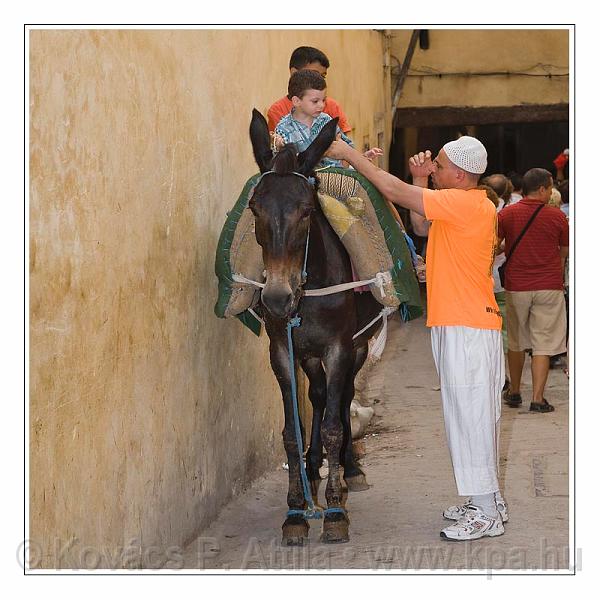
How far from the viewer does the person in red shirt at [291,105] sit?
6508mm

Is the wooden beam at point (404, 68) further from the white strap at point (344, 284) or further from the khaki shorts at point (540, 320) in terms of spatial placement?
the white strap at point (344, 284)

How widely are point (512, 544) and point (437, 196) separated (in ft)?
5.90

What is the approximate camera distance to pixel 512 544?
5.36 metres

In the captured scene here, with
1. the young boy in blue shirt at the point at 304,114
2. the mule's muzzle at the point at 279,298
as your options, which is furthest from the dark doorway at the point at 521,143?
the mule's muzzle at the point at 279,298

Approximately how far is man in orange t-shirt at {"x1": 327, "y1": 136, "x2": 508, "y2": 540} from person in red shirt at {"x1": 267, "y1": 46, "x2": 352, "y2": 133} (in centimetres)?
129

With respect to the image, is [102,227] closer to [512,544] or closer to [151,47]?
[151,47]

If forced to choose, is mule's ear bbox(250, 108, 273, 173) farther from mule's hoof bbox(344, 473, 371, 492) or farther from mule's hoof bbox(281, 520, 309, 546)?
mule's hoof bbox(344, 473, 371, 492)

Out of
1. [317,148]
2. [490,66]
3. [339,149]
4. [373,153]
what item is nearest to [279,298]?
[317,148]

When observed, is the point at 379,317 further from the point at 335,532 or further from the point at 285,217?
the point at 285,217

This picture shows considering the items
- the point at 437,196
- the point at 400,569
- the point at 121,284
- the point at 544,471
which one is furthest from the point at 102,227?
the point at 544,471

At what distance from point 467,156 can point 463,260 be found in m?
0.51

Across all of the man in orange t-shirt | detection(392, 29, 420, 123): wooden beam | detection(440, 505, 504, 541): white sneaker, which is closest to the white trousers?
the man in orange t-shirt

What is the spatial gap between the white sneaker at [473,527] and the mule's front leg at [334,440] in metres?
0.54

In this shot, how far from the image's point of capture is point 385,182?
524 centimetres
